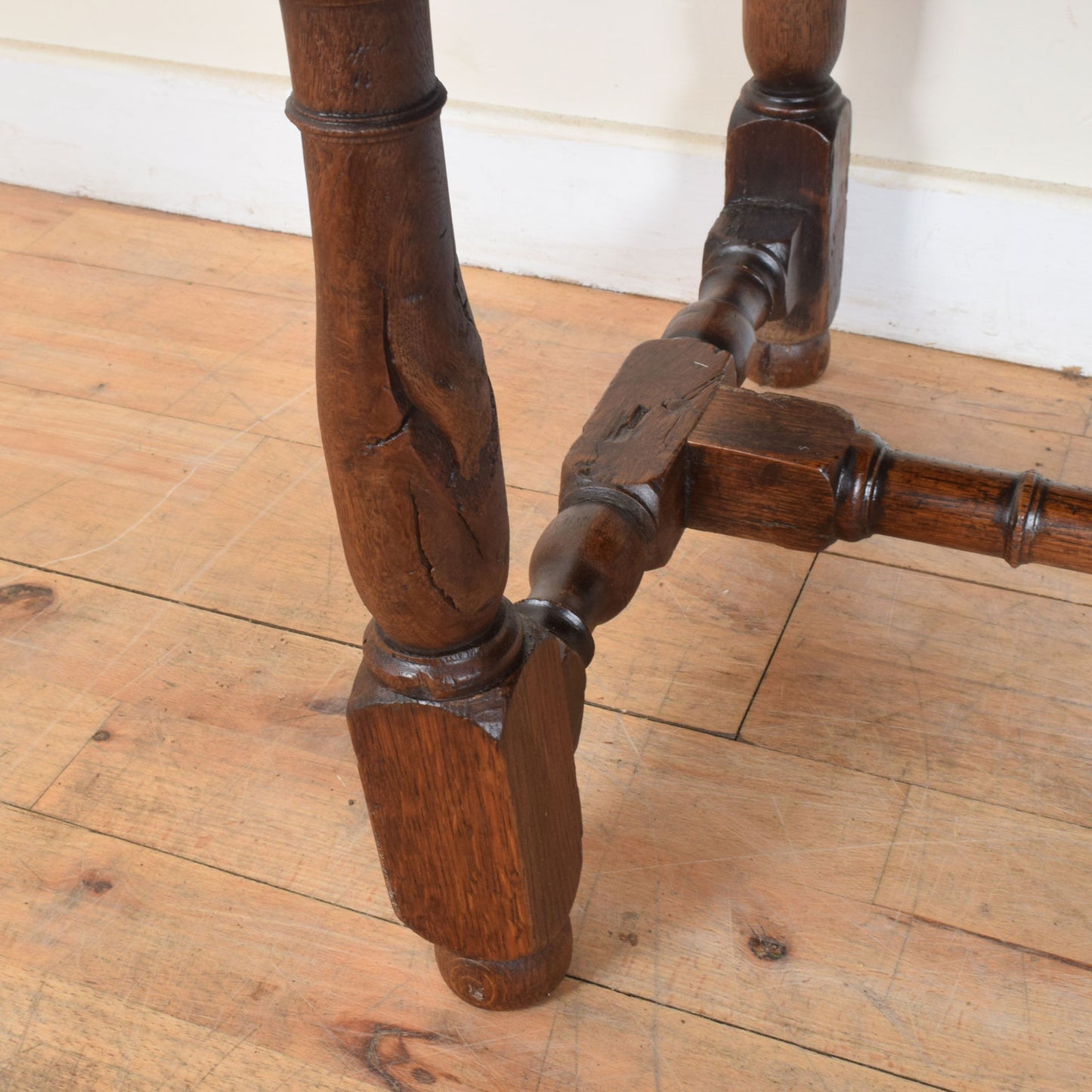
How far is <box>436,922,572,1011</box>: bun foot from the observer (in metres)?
0.61

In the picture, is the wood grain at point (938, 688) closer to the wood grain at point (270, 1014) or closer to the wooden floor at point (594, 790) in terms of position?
the wooden floor at point (594, 790)

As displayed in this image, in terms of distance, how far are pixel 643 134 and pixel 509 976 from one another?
2.34 feet

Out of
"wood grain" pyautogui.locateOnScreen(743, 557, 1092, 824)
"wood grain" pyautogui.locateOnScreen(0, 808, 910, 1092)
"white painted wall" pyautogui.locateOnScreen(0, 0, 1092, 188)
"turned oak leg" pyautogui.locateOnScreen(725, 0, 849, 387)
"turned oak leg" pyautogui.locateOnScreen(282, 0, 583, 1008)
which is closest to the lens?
"turned oak leg" pyautogui.locateOnScreen(282, 0, 583, 1008)

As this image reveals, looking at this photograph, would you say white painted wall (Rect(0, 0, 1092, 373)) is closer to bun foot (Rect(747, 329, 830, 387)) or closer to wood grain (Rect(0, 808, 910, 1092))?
bun foot (Rect(747, 329, 830, 387))

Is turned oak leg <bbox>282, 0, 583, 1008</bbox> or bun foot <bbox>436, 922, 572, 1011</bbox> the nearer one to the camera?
turned oak leg <bbox>282, 0, 583, 1008</bbox>

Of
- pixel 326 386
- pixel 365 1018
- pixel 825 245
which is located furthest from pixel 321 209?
pixel 825 245

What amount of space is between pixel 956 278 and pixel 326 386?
28.4 inches

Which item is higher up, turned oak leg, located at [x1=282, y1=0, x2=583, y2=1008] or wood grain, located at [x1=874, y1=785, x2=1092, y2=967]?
turned oak leg, located at [x1=282, y1=0, x2=583, y2=1008]

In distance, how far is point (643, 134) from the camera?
1.10 m

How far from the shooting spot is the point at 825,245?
3.07 ft

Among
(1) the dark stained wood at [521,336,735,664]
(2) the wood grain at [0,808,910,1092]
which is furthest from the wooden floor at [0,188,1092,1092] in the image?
(1) the dark stained wood at [521,336,735,664]

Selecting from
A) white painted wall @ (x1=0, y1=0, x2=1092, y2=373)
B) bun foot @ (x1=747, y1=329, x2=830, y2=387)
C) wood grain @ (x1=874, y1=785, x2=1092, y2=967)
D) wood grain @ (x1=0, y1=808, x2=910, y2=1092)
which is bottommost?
wood grain @ (x1=0, y1=808, x2=910, y2=1092)

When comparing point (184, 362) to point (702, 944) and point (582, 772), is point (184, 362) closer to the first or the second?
point (582, 772)

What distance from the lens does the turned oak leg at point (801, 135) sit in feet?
2.83
